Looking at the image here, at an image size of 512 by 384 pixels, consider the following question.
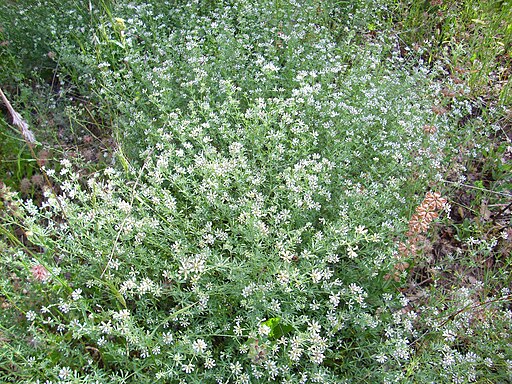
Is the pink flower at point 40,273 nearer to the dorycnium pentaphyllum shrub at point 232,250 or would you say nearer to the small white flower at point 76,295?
the dorycnium pentaphyllum shrub at point 232,250

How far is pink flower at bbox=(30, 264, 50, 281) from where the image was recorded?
2.43m

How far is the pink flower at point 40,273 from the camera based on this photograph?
2.43 metres

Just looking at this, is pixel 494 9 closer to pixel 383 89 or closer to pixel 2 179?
pixel 383 89

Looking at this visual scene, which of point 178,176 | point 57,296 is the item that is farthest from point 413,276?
point 57,296

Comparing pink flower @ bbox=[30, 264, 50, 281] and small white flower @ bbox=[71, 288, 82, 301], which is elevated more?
pink flower @ bbox=[30, 264, 50, 281]

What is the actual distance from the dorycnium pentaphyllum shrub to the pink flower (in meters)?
0.02

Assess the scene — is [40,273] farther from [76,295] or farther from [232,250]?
[232,250]

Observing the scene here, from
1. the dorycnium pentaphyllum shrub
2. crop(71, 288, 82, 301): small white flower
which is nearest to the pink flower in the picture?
the dorycnium pentaphyllum shrub

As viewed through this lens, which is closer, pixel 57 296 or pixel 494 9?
pixel 57 296

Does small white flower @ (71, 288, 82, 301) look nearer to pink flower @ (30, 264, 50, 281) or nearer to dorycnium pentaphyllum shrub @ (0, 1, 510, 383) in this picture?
dorycnium pentaphyllum shrub @ (0, 1, 510, 383)

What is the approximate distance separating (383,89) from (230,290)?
230 centimetres

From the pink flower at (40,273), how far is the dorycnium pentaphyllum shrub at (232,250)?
0.02 metres

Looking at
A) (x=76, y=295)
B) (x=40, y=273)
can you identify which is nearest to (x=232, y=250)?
(x=76, y=295)

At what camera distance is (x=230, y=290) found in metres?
2.56
